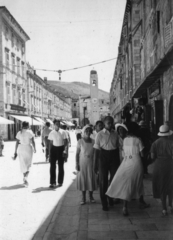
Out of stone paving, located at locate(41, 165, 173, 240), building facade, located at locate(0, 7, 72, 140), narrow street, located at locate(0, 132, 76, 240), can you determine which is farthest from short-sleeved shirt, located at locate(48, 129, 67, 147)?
building facade, located at locate(0, 7, 72, 140)

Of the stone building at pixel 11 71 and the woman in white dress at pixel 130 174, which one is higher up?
the stone building at pixel 11 71

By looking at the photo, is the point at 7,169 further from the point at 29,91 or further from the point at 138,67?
the point at 29,91

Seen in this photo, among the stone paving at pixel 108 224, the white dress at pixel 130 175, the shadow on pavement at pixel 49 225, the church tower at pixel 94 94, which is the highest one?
the church tower at pixel 94 94

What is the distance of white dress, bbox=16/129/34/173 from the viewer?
8094mm

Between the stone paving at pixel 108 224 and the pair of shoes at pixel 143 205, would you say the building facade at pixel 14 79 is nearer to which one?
the stone paving at pixel 108 224

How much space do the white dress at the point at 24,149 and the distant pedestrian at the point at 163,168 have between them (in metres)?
4.11

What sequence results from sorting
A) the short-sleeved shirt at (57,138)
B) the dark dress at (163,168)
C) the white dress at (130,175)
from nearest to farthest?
the dark dress at (163,168)
the white dress at (130,175)
the short-sleeved shirt at (57,138)

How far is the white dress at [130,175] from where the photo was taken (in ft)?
16.4

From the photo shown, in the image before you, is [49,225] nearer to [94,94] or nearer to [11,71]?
[11,71]

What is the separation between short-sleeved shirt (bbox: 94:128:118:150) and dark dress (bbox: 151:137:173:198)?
815 millimetres

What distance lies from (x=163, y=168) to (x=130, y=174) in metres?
0.54

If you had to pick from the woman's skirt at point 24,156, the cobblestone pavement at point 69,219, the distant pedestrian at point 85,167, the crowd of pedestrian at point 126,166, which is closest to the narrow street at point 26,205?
the cobblestone pavement at point 69,219

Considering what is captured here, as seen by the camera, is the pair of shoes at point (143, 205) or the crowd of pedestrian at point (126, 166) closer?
the crowd of pedestrian at point (126, 166)

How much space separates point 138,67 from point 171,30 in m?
10.1
